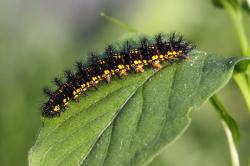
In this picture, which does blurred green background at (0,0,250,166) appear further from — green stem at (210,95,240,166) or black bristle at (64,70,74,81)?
green stem at (210,95,240,166)

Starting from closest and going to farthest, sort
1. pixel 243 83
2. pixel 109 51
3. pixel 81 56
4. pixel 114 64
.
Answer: pixel 243 83 < pixel 114 64 < pixel 109 51 < pixel 81 56

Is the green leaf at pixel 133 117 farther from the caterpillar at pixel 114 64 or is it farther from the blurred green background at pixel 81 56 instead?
the blurred green background at pixel 81 56

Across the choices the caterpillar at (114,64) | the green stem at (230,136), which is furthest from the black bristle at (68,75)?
the green stem at (230,136)

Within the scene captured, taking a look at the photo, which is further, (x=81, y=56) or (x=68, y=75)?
(x=81, y=56)

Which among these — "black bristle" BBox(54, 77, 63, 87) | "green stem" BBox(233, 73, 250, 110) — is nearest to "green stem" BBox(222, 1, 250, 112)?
"green stem" BBox(233, 73, 250, 110)

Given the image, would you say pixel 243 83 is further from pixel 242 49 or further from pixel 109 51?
pixel 109 51

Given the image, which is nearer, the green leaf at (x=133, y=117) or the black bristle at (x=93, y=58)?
the green leaf at (x=133, y=117)

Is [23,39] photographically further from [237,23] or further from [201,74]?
[201,74]

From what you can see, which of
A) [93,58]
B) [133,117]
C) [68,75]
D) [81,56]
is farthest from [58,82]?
[81,56]
